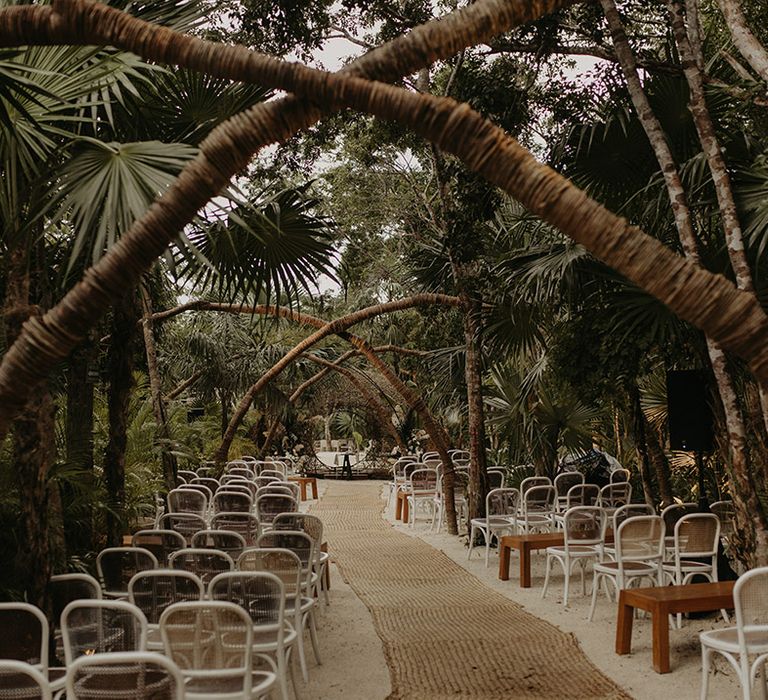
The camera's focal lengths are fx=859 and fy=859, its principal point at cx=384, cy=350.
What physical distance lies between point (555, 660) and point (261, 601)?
250 centimetres

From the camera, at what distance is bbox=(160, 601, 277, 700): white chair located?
12.6 feet

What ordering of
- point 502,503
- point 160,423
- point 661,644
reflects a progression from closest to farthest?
point 661,644 < point 502,503 < point 160,423

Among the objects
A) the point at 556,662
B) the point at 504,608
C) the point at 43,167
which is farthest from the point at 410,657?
the point at 43,167

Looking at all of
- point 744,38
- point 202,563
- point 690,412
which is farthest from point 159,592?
point 744,38

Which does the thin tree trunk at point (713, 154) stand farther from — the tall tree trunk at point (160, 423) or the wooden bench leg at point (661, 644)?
the tall tree trunk at point (160, 423)

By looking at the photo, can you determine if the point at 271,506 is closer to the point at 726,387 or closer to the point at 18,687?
the point at 726,387

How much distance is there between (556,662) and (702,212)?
13.8 feet

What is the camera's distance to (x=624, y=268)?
2514mm

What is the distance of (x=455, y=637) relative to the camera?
6918mm

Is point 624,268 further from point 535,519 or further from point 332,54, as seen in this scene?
point 332,54

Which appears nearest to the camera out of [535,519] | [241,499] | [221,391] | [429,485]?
[241,499]

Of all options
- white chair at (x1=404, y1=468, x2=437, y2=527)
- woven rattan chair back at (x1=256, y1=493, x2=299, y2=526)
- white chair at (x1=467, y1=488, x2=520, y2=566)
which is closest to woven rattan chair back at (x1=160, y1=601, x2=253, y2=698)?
woven rattan chair back at (x1=256, y1=493, x2=299, y2=526)

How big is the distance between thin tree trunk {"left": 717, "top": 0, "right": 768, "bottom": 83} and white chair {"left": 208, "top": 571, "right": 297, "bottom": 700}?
A: 4.69 metres

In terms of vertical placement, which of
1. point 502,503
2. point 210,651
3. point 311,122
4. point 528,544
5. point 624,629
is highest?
point 311,122
